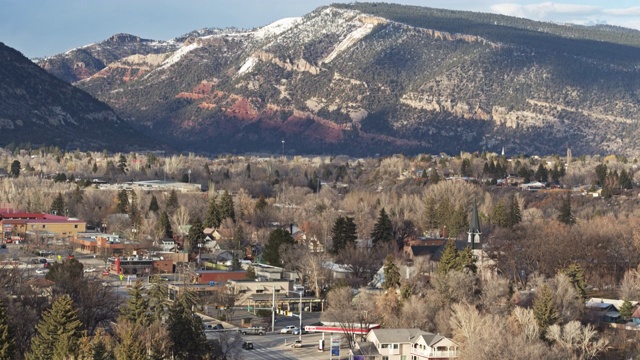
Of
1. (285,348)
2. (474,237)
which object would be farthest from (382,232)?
(285,348)

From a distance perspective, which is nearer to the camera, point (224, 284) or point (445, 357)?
point (445, 357)

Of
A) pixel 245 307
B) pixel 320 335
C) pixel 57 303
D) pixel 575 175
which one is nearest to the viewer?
pixel 57 303

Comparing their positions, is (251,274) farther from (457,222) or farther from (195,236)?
(457,222)

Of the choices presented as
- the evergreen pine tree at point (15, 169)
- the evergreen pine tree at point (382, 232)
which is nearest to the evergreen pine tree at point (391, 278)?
the evergreen pine tree at point (382, 232)

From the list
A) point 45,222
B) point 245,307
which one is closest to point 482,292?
point 245,307

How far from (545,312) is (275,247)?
33.0m

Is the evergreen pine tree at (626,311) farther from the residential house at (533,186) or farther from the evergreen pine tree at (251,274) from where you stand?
the residential house at (533,186)

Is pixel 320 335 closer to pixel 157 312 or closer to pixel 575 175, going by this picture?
pixel 157 312

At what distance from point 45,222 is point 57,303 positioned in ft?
192

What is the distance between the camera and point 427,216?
11494 cm

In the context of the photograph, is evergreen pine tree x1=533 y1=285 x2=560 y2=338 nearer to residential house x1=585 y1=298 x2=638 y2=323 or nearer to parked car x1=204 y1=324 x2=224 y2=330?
residential house x1=585 y1=298 x2=638 y2=323

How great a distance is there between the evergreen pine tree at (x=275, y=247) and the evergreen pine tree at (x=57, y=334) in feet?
117

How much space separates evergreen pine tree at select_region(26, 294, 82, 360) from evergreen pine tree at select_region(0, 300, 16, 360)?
0.78 metres

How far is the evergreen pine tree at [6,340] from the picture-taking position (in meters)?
53.6
